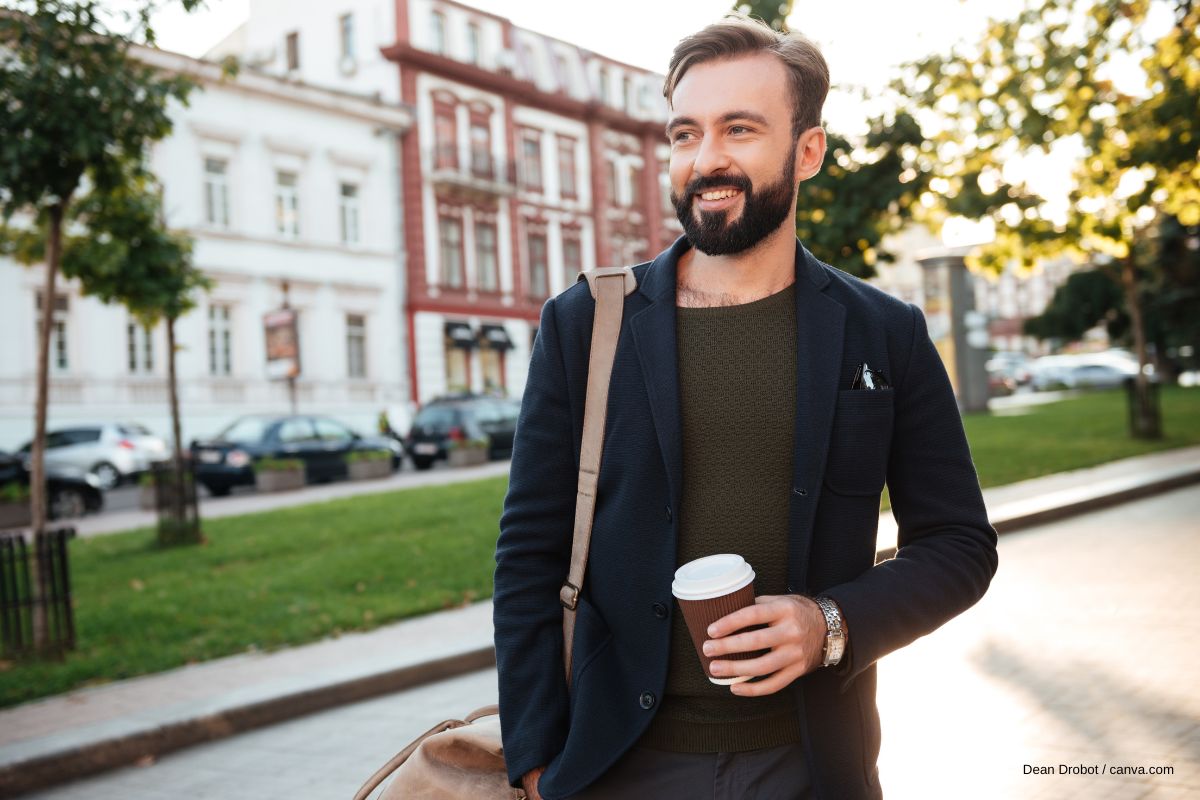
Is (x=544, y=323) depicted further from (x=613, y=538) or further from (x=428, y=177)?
(x=428, y=177)

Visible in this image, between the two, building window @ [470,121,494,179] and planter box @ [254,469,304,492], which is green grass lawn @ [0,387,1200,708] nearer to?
planter box @ [254,469,304,492]

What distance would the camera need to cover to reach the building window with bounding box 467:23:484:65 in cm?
4388

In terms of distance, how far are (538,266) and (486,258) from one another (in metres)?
3.11

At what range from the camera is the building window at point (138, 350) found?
3186 cm

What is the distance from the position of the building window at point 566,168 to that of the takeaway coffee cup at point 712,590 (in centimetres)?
4694

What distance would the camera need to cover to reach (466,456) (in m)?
27.6

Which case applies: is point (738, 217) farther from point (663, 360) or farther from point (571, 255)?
point (571, 255)

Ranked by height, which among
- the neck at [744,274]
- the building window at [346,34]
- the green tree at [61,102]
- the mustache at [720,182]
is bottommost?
the neck at [744,274]

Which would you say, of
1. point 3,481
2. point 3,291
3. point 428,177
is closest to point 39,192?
point 3,481

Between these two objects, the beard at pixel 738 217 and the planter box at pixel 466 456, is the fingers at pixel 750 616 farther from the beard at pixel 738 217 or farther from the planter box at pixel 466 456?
the planter box at pixel 466 456

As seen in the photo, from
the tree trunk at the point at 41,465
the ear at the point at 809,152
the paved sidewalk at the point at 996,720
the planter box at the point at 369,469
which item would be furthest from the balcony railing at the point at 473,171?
the ear at the point at 809,152

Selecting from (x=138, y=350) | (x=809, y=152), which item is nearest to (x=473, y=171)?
(x=138, y=350)

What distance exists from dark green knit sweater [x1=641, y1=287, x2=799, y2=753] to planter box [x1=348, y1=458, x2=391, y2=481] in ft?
78.5

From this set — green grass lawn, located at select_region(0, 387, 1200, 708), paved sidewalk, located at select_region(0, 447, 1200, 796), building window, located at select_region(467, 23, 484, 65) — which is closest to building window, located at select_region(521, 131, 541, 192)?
building window, located at select_region(467, 23, 484, 65)
